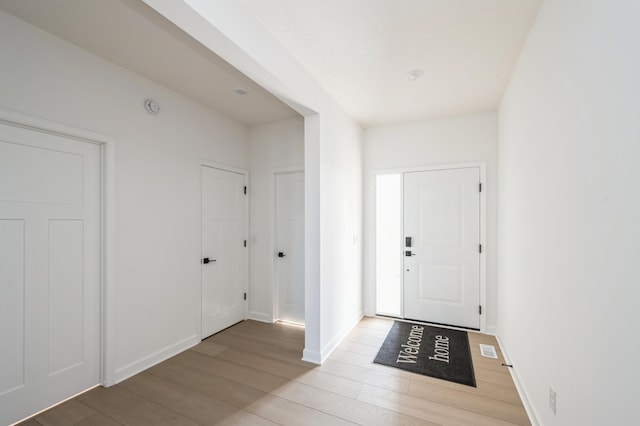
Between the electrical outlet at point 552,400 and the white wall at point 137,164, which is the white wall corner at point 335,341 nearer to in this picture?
the white wall at point 137,164

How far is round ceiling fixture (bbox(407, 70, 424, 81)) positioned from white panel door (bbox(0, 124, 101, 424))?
2887 millimetres

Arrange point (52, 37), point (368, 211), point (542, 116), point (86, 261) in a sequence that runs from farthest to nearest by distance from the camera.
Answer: point (368, 211) < point (86, 261) < point (52, 37) < point (542, 116)

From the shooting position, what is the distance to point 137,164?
2639mm

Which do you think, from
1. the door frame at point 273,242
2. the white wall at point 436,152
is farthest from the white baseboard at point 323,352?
the door frame at point 273,242

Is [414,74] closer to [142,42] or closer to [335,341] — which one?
[142,42]

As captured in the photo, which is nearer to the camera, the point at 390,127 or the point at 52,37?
the point at 52,37

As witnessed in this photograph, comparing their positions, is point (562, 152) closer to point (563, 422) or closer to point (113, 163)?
point (563, 422)

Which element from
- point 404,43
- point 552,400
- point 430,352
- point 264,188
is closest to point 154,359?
point 264,188

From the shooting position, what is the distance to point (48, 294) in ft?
6.89

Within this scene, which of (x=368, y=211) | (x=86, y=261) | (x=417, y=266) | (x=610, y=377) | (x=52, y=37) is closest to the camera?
(x=610, y=377)

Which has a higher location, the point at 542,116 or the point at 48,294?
the point at 542,116

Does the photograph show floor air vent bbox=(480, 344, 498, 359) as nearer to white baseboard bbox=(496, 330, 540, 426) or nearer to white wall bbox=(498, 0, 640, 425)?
white baseboard bbox=(496, 330, 540, 426)

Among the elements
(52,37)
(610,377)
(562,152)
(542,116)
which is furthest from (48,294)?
(542,116)

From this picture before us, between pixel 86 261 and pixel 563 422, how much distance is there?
11.1ft
